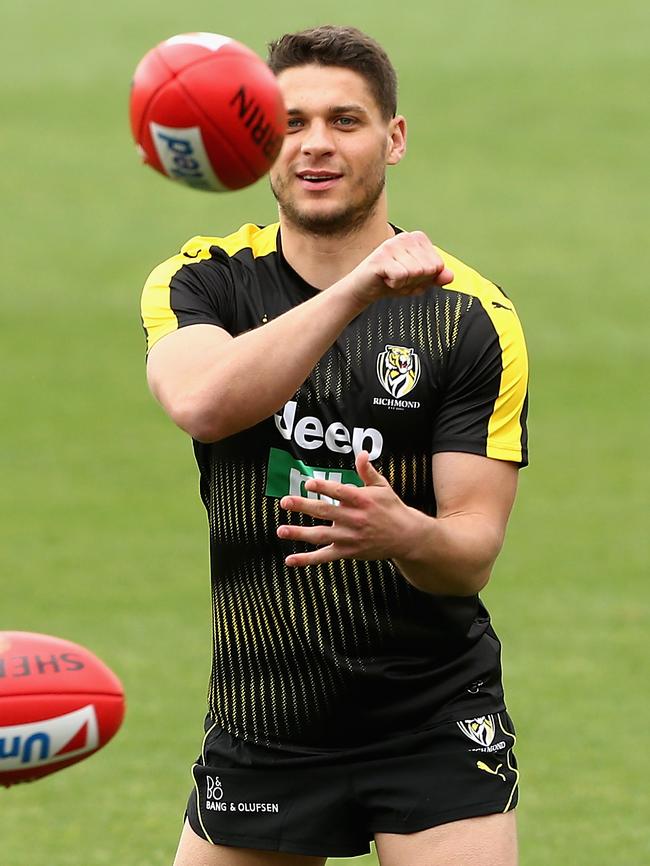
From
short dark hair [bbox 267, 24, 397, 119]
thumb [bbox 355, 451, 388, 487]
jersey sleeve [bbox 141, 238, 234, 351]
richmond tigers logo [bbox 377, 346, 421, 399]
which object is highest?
short dark hair [bbox 267, 24, 397, 119]

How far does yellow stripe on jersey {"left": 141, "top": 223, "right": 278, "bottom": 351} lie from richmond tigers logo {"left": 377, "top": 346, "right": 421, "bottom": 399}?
57 centimetres

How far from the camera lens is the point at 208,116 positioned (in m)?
5.01

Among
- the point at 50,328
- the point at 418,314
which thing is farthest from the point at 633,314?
the point at 418,314

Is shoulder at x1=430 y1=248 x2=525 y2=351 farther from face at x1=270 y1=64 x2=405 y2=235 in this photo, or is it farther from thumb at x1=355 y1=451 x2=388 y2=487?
thumb at x1=355 y1=451 x2=388 y2=487

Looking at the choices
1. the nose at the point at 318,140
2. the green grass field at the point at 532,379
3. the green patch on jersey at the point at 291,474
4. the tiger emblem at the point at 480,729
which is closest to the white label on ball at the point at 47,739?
the green patch on jersey at the point at 291,474

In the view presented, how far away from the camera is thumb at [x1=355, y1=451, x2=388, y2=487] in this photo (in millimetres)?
4980

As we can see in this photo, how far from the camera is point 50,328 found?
74.0 ft

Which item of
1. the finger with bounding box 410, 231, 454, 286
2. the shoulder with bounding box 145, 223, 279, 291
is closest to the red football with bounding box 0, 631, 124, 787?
the shoulder with bounding box 145, 223, 279, 291

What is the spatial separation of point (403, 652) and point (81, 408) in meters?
14.0

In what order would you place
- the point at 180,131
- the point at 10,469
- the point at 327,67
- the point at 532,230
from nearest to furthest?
the point at 180,131
the point at 327,67
the point at 10,469
the point at 532,230

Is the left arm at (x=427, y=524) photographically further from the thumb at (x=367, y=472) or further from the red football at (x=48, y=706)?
the red football at (x=48, y=706)

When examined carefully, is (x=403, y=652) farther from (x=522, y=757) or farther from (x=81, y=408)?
(x=81, y=408)

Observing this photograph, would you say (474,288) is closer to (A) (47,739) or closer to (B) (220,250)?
(B) (220,250)

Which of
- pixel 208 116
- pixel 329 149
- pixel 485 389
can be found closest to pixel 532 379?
pixel 485 389
